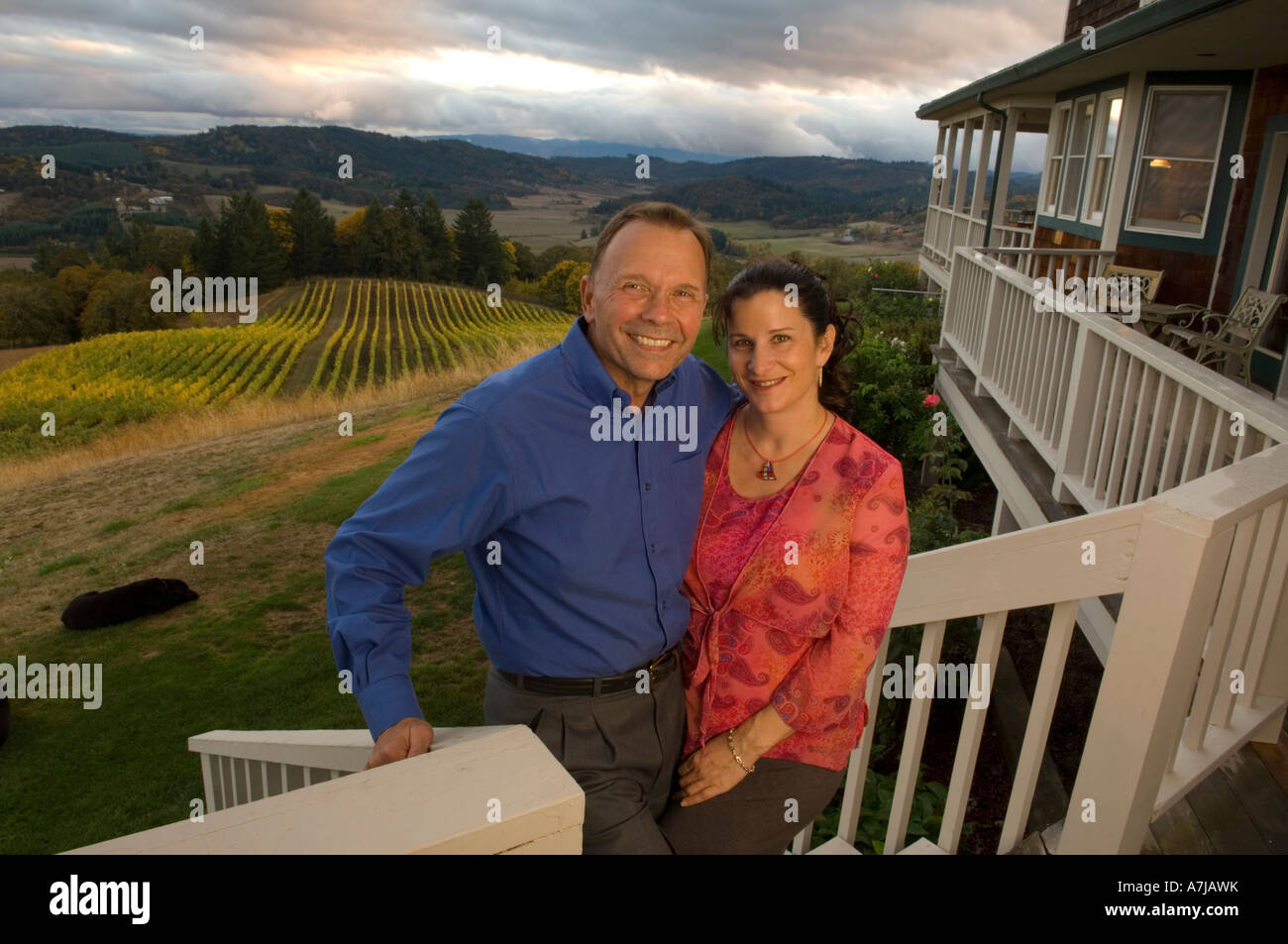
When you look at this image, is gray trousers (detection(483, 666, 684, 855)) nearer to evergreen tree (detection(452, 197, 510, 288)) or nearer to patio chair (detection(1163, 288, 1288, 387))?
patio chair (detection(1163, 288, 1288, 387))

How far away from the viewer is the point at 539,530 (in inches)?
72.9

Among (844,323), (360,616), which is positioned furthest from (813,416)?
(360,616)

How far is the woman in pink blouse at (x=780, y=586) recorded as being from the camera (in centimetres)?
193

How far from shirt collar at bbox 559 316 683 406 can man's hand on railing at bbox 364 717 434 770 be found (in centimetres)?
83

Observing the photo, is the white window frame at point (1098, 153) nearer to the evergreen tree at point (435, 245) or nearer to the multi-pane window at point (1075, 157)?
the multi-pane window at point (1075, 157)

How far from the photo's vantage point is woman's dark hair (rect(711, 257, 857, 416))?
6.83ft

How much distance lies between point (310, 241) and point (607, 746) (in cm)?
8206

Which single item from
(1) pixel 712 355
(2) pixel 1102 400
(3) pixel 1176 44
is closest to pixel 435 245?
(1) pixel 712 355

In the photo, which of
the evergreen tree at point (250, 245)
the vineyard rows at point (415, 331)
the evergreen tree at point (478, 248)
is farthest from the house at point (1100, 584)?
the evergreen tree at point (250, 245)

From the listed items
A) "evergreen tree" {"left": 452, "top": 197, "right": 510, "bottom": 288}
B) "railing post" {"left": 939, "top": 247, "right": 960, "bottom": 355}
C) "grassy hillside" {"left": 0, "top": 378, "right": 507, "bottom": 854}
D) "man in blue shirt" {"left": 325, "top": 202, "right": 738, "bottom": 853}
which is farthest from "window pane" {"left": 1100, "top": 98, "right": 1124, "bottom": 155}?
"evergreen tree" {"left": 452, "top": 197, "right": 510, "bottom": 288}

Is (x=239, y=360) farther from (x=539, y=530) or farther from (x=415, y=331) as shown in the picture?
(x=539, y=530)

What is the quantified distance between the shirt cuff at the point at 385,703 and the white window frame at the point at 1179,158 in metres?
9.98

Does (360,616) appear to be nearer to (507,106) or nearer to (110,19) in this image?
(507,106)
